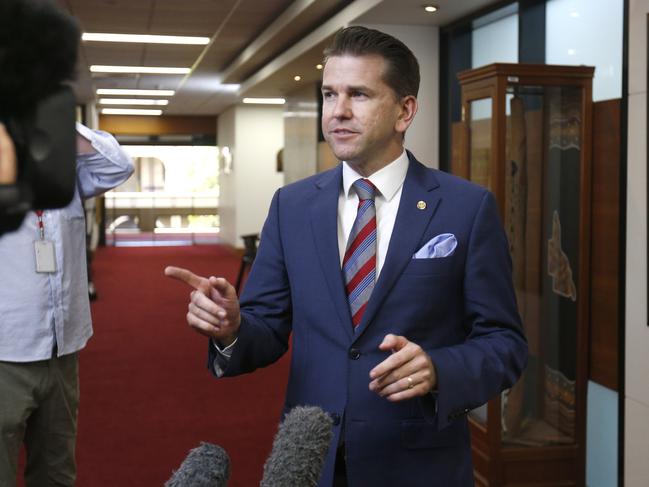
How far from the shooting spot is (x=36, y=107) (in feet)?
1.63

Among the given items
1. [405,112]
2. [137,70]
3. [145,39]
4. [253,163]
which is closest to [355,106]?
[405,112]

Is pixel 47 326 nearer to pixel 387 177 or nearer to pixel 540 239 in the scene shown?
pixel 387 177

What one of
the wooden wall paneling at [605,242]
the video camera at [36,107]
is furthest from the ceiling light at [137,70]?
the video camera at [36,107]

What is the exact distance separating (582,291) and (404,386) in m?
3.06

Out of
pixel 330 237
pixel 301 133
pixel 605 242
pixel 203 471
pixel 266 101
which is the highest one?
pixel 266 101

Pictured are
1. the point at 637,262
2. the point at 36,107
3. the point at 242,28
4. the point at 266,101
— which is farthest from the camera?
the point at 266,101

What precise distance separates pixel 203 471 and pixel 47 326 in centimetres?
213

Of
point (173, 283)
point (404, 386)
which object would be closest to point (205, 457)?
point (404, 386)

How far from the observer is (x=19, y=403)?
271 cm

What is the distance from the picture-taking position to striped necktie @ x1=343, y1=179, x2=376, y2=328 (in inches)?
75.9

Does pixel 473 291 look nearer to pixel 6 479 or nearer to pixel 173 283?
pixel 6 479

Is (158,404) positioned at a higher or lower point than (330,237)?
lower

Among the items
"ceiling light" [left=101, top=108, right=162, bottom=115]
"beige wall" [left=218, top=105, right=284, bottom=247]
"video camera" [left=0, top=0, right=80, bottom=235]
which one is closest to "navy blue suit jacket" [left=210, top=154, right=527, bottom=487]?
"video camera" [left=0, top=0, right=80, bottom=235]

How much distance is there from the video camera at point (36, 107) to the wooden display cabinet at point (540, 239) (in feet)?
13.1
